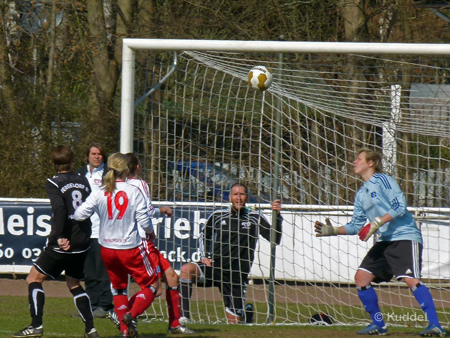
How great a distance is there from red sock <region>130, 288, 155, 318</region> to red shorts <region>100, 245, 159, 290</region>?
0.22 ft

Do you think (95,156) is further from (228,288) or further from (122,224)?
(228,288)

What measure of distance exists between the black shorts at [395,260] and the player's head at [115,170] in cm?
239

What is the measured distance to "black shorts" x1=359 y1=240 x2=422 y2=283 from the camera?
5762mm

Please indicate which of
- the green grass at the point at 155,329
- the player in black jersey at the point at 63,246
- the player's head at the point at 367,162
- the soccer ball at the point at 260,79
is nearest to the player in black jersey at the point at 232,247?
the green grass at the point at 155,329

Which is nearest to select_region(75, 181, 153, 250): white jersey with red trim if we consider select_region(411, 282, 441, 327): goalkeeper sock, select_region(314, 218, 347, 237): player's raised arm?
select_region(314, 218, 347, 237): player's raised arm

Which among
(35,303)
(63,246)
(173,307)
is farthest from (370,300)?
(35,303)

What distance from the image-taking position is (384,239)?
5941 mm

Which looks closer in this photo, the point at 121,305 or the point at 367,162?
the point at 121,305

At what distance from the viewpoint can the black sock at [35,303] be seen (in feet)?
17.8

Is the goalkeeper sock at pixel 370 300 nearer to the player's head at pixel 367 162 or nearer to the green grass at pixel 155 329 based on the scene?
the green grass at pixel 155 329

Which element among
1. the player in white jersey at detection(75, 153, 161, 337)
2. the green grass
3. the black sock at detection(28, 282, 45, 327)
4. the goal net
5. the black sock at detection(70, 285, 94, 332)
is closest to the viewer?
the player in white jersey at detection(75, 153, 161, 337)

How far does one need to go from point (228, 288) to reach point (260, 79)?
229cm

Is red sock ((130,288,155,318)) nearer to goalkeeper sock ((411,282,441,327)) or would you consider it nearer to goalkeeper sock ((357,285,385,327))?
goalkeeper sock ((357,285,385,327))

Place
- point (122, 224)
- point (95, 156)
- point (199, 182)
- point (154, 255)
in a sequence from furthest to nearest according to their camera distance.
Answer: point (199, 182) < point (95, 156) < point (154, 255) < point (122, 224)
